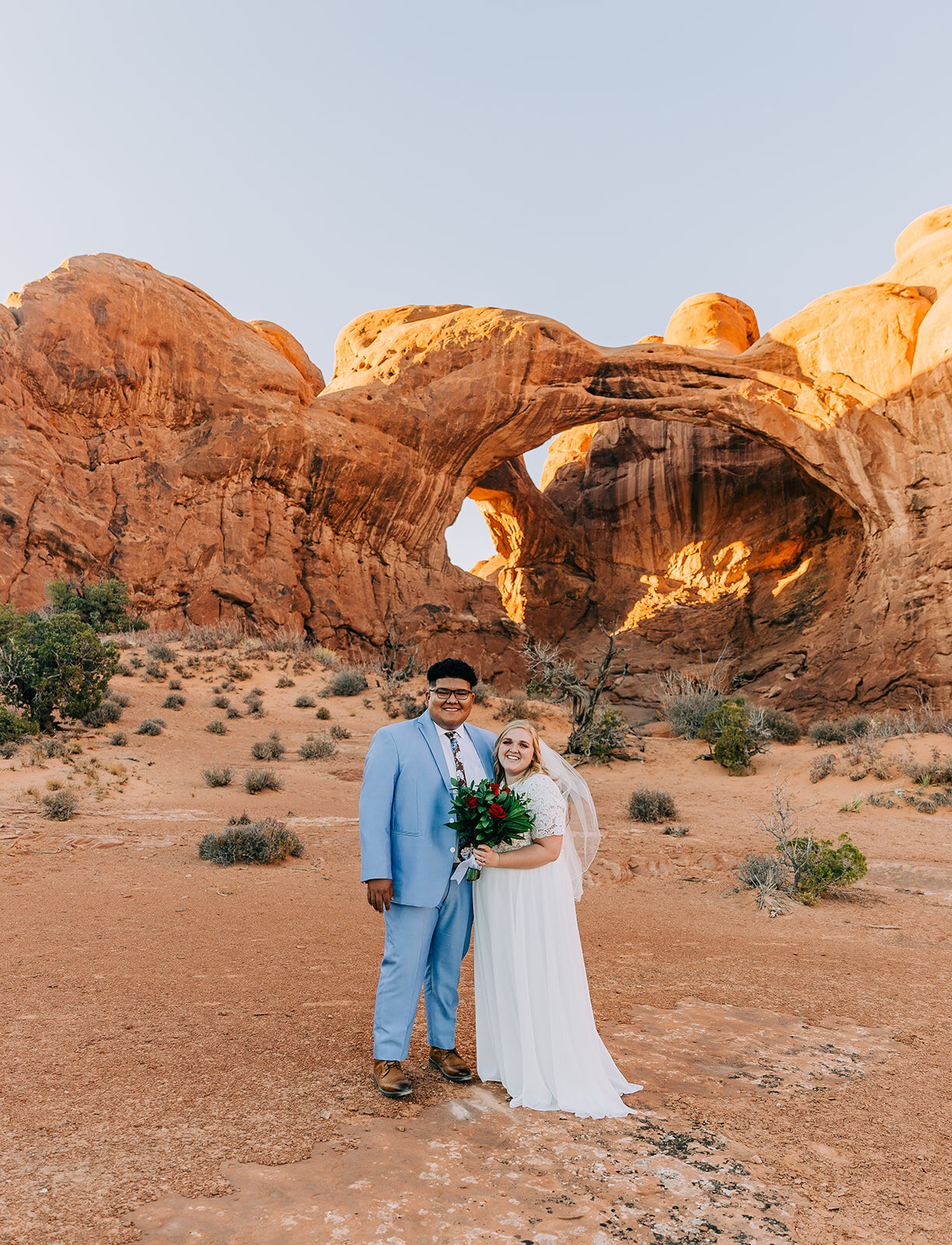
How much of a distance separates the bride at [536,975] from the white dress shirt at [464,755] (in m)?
0.23

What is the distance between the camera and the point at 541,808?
121 inches

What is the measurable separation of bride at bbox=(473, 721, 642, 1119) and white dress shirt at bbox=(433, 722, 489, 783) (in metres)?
0.23

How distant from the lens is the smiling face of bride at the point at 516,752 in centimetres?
322

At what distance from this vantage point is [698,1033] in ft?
12.4

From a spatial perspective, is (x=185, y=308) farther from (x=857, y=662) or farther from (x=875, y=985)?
(x=875, y=985)

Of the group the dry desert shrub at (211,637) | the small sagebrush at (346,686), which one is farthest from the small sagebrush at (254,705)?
the dry desert shrub at (211,637)

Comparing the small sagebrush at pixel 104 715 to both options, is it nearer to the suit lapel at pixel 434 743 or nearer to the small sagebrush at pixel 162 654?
the small sagebrush at pixel 162 654

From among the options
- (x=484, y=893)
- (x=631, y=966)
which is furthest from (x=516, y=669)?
(x=484, y=893)

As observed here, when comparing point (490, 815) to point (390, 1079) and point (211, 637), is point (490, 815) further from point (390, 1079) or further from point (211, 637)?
point (211, 637)

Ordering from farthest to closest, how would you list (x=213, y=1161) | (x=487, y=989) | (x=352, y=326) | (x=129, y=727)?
(x=352, y=326)
(x=129, y=727)
(x=487, y=989)
(x=213, y=1161)

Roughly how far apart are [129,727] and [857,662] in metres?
18.7

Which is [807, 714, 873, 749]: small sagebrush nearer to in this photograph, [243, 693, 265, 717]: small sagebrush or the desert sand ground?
the desert sand ground

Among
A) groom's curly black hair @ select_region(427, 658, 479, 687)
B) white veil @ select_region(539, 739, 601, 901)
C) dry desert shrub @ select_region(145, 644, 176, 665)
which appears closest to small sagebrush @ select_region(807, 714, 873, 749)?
white veil @ select_region(539, 739, 601, 901)

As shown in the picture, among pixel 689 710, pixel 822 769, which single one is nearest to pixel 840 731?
pixel 689 710
